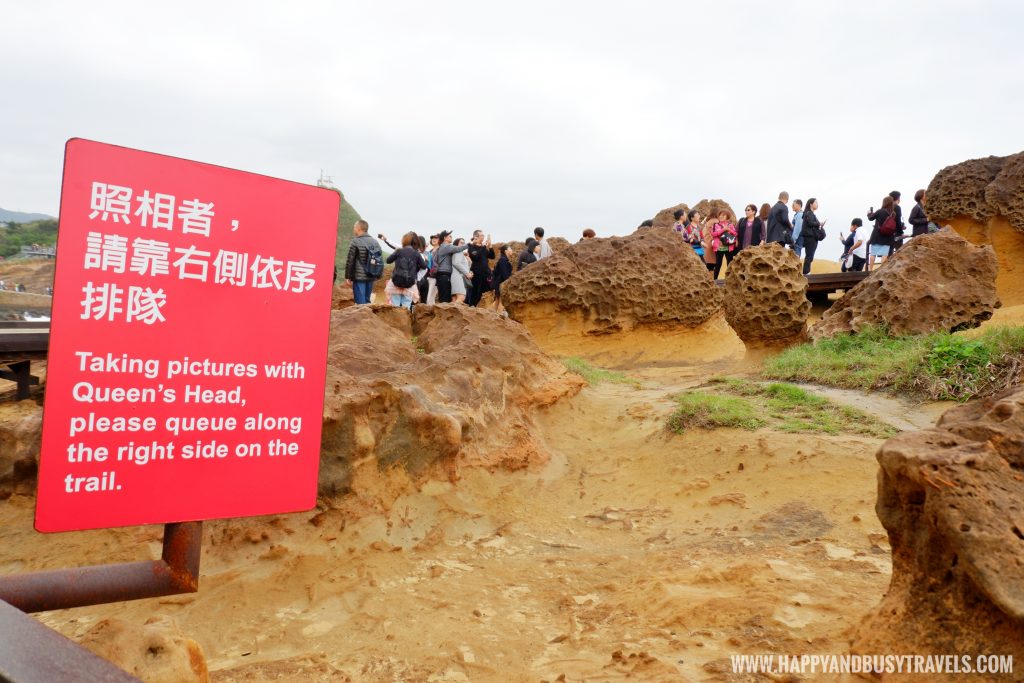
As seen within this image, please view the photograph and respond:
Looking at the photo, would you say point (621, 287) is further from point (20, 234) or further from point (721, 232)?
point (20, 234)

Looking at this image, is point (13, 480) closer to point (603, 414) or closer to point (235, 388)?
point (235, 388)

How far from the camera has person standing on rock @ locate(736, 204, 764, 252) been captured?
11.5m

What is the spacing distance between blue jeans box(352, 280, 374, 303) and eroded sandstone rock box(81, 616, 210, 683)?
664cm

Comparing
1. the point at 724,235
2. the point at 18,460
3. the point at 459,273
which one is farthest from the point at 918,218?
the point at 18,460

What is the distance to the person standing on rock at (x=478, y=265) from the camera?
11.2 m

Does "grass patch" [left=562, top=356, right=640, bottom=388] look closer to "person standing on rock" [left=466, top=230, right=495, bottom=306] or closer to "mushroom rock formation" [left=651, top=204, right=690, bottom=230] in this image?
"person standing on rock" [left=466, top=230, right=495, bottom=306]

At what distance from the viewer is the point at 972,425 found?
8.30ft

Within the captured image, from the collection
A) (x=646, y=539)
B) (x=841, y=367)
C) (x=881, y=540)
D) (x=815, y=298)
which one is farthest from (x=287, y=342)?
(x=815, y=298)

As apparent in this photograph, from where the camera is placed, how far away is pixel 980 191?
471 inches

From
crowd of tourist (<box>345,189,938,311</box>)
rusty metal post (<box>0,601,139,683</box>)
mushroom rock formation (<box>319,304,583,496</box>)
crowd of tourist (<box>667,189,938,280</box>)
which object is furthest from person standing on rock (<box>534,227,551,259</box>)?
rusty metal post (<box>0,601,139,683</box>)

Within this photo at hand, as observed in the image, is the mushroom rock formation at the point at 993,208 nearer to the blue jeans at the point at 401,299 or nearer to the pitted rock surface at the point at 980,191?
the pitted rock surface at the point at 980,191

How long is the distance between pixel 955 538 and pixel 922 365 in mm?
4255

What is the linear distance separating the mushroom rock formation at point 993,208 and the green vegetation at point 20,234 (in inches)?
587

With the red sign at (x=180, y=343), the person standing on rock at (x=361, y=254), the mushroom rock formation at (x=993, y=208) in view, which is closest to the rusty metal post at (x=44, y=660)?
the red sign at (x=180, y=343)
